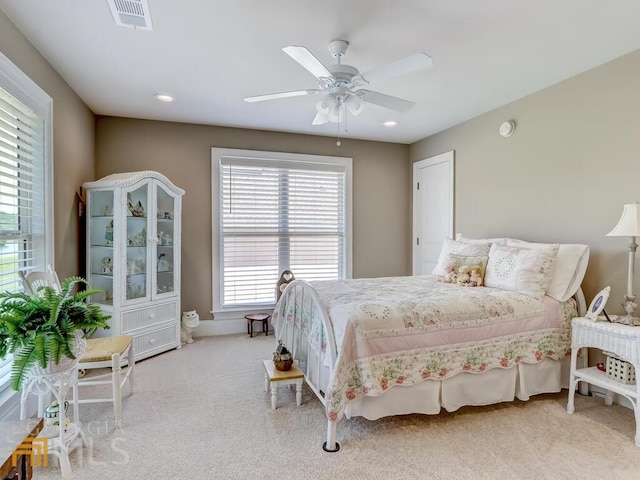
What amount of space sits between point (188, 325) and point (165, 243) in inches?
37.9

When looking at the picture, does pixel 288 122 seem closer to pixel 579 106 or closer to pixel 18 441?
pixel 579 106

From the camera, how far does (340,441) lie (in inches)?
83.2

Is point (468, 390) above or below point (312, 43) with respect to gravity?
below

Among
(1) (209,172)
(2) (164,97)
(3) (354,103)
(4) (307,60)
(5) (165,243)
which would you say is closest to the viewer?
(4) (307,60)

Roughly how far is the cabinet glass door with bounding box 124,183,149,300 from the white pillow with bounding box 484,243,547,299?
3.22 meters

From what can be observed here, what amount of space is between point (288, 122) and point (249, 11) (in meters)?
2.08

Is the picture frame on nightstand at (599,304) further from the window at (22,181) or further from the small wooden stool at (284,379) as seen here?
the window at (22,181)

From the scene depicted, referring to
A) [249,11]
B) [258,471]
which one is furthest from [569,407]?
[249,11]

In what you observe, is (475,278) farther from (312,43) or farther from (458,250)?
(312,43)

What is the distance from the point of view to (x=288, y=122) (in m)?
4.15

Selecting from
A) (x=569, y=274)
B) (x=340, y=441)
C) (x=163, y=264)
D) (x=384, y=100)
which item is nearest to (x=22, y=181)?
(x=163, y=264)

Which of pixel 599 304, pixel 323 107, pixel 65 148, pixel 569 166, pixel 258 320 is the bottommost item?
pixel 258 320

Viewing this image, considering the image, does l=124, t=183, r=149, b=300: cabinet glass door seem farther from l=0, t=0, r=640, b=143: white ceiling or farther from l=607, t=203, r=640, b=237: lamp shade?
l=607, t=203, r=640, b=237: lamp shade

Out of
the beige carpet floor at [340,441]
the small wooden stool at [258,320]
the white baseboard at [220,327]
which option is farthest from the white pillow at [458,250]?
the white baseboard at [220,327]
